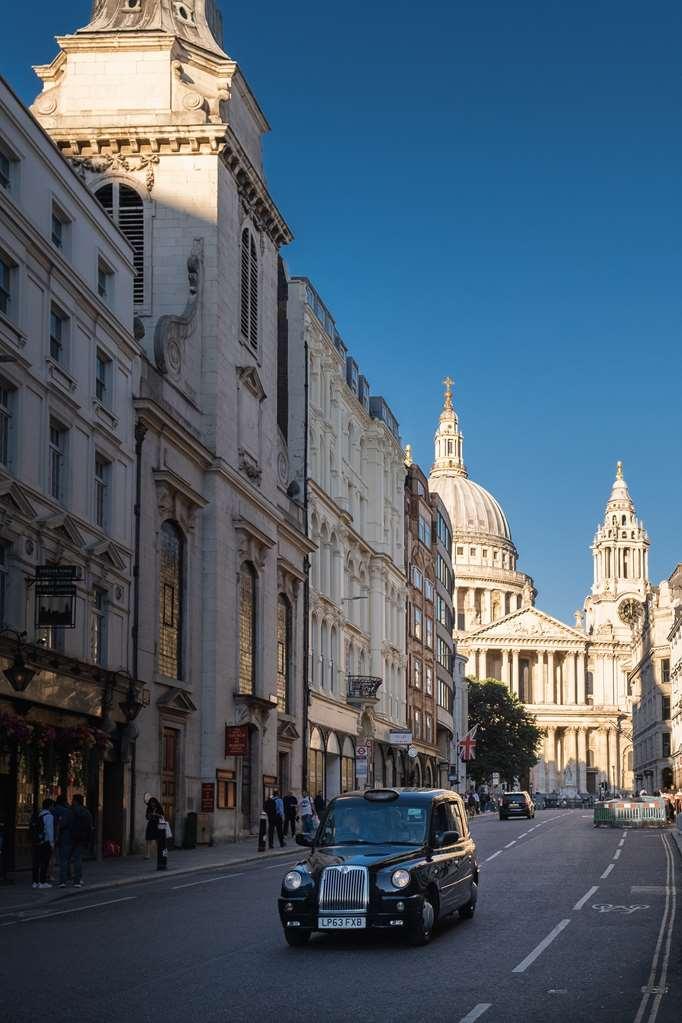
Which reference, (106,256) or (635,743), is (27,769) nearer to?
(106,256)

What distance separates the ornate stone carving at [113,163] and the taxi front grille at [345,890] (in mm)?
35684

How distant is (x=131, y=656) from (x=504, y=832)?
20741 mm

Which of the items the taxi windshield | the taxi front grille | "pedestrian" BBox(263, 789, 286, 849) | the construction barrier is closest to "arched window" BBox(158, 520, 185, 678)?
"pedestrian" BBox(263, 789, 286, 849)

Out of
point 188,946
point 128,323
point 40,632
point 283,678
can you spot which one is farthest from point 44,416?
point 283,678

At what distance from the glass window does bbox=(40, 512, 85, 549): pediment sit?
2369 millimetres

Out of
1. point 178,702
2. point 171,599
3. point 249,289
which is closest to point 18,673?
point 178,702

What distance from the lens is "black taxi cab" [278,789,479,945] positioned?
18.2 meters

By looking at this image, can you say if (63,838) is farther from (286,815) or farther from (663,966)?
(286,815)

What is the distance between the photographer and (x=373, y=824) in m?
20.0

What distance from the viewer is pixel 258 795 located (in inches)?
2094

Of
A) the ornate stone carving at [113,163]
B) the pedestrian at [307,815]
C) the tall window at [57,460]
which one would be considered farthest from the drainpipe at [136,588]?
the ornate stone carving at [113,163]

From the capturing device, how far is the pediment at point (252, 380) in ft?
175

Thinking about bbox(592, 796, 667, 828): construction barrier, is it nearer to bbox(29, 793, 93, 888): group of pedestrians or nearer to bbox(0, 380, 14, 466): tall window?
bbox(0, 380, 14, 466): tall window

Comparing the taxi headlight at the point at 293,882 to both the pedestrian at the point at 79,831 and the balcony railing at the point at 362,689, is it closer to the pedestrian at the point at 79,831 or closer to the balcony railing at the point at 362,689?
the pedestrian at the point at 79,831
